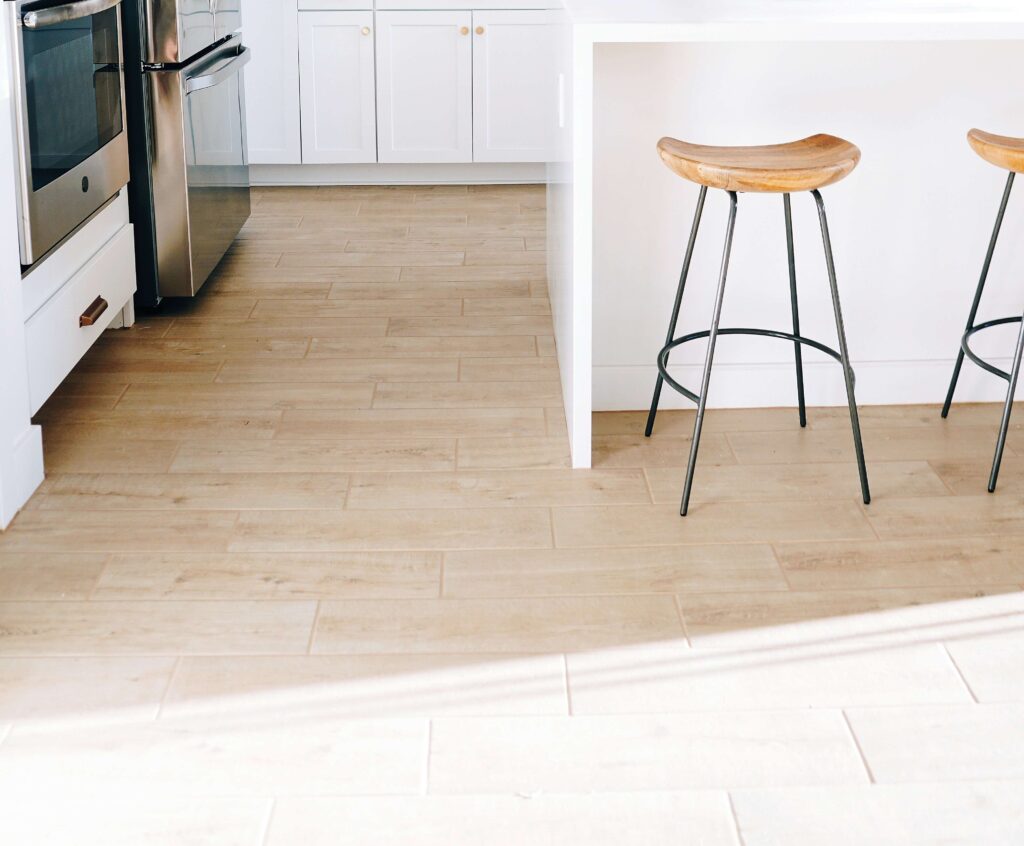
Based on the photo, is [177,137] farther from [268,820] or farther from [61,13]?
[268,820]

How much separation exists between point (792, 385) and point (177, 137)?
1691 millimetres

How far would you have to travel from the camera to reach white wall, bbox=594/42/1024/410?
8.70ft

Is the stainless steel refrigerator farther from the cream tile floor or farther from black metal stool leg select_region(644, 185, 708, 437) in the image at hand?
black metal stool leg select_region(644, 185, 708, 437)

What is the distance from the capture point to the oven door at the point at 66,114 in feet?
7.98

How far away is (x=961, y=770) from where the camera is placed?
164 cm

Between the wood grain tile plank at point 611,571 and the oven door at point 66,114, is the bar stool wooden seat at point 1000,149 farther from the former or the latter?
the oven door at point 66,114

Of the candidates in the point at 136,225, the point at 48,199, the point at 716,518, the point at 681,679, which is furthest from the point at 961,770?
the point at 136,225

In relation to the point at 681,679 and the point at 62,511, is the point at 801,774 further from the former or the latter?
the point at 62,511

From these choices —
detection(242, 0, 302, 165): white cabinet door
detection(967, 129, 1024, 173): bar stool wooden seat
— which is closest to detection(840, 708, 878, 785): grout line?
detection(967, 129, 1024, 173): bar stool wooden seat

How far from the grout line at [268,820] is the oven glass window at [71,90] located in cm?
143

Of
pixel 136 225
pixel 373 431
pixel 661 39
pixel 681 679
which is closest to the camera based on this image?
pixel 681 679

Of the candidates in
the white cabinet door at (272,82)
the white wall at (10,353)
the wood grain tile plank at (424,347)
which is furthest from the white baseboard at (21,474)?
the white cabinet door at (272,82)

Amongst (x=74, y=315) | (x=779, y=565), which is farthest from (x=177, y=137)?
(x=779, y=565)

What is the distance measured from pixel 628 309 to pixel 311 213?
2.16m
